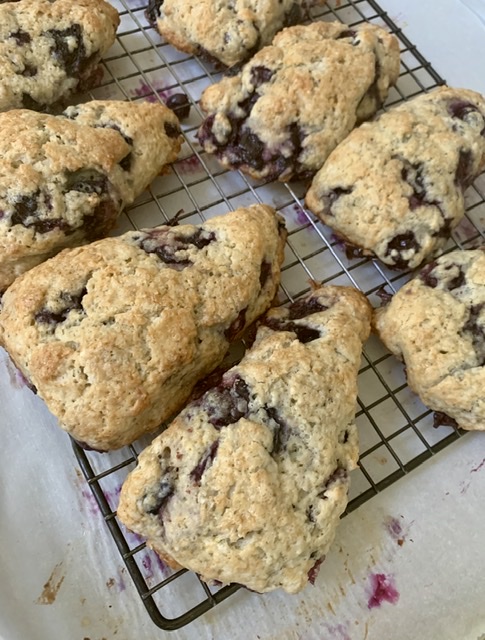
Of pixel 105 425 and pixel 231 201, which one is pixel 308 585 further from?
pixel 231 201

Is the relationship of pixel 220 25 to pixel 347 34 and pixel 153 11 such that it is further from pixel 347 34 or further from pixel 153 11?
pixel 347 34

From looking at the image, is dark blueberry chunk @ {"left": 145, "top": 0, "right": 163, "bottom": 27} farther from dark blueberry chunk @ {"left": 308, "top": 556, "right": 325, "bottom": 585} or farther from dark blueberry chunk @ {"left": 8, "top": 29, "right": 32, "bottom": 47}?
dark blueberry chunk @ {"left": 308, "top": 556, "right": 325, "bottom": 585}

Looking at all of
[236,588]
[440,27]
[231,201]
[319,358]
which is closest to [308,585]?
[236,588]

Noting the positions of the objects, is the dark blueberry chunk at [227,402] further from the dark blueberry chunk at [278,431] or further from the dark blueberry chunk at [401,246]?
the dark blueberry chunk at [401,246]

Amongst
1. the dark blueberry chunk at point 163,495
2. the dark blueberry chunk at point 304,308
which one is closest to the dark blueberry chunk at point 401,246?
the dark blueberry chunk at point 304,308

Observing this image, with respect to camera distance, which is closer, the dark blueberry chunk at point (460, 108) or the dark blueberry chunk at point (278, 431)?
the dark blueberry chunk at point (278, 431)

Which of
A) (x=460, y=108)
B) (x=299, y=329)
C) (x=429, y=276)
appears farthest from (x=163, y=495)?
(x=460, y=108)
